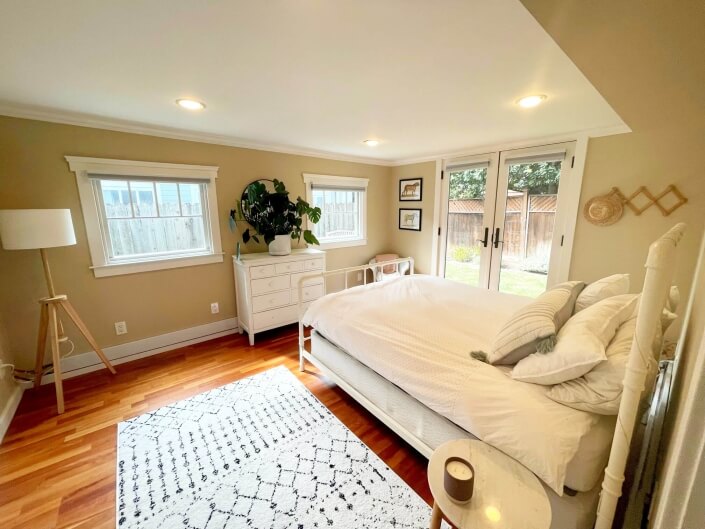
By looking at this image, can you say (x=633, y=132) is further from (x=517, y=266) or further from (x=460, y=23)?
(x=460, y=23)

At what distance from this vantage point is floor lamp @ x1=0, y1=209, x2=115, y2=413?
6.24 ft

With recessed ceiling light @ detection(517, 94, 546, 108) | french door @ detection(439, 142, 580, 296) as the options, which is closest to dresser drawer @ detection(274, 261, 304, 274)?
french door @ detection(439, 142, 580, 296)

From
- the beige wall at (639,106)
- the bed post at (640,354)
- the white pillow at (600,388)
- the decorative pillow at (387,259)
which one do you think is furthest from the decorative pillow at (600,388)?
the decorative pillow at (387,259)

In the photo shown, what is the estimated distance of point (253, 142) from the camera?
322 cm

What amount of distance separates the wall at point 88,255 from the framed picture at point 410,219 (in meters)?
1.65

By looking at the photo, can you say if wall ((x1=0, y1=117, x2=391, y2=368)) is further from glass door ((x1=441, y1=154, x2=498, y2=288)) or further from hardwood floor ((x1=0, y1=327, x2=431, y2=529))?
glass door ((x1=441, y1=154, x2=498, y2=288))

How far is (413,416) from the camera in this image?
5.24ft

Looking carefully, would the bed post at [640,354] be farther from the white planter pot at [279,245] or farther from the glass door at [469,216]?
the white planter pot at [279,245]

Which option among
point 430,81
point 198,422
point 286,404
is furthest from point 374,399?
point 430,81

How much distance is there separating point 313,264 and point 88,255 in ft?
6.89

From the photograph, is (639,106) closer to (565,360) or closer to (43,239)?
(565,360)

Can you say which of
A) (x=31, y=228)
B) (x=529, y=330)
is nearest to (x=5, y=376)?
(x=31, y=228)

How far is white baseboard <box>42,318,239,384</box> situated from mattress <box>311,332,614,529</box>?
1500 mm

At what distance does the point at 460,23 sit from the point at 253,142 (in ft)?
8.63
